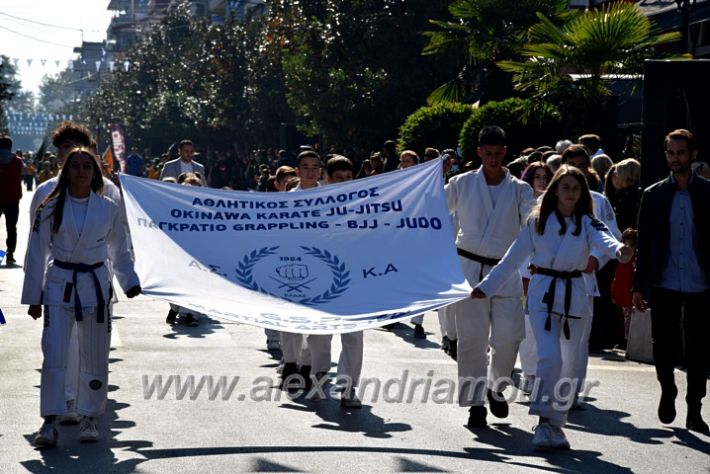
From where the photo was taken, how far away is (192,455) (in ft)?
26.5

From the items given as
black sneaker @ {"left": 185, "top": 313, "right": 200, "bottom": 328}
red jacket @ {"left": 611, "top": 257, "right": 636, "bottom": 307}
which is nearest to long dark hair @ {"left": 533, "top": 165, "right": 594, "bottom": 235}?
red jacket @ {"left": 611, "top": 257, "right": 636, "bottom": 307}

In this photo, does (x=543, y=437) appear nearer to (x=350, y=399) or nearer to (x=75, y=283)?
(x=350, y=399)

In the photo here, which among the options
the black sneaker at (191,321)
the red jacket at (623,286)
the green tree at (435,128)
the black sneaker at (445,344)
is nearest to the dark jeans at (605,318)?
the red jacket at (623,286)

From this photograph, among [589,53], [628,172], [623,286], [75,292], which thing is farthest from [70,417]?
[589,53]

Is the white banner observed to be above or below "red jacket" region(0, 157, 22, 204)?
below

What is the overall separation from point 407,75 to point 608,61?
14.3 m

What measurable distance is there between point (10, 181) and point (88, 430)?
15034mm

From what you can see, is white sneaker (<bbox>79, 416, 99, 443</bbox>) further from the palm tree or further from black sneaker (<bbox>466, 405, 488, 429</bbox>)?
the palm tree

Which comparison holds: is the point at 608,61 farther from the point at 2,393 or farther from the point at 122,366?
the point at 2,393

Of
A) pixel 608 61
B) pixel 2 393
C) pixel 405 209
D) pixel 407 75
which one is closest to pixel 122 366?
pixel 2 393

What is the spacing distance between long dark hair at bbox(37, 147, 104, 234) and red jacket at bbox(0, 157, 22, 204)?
47.6 feet

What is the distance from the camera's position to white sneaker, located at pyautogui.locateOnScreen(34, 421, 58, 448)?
324 inches

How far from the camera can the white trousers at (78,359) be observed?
8430 millimetres

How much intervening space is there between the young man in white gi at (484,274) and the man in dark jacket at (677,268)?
2.70 feet
